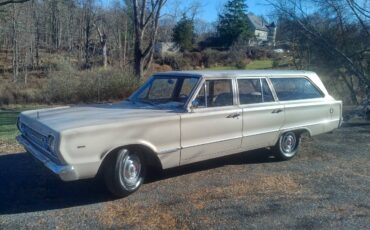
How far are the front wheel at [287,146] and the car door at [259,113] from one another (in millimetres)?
200

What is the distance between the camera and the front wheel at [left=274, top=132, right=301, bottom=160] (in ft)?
22.5

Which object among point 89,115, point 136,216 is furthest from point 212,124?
point 136,216

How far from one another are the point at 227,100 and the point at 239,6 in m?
48.7

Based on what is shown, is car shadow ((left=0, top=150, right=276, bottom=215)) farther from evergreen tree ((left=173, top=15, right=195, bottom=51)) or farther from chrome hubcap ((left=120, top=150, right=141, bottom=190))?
evergreen tree ((left=173, top=15, right=195, bottom=51))

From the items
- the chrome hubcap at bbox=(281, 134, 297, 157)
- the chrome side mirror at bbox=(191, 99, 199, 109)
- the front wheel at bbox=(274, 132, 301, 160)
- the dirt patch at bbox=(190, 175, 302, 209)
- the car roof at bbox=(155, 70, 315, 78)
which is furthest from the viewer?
the chrome hubcap at bbox=(281, 134, 297, 157)

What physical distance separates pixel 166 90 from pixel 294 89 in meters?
2.43

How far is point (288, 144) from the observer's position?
7051 millimetres

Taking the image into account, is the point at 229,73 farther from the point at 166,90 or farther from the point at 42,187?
the point at 42,187

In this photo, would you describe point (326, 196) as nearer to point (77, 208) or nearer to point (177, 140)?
point (177, 140)

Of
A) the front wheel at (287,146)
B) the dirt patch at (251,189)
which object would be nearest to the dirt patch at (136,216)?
the dirt patch at (251,189)

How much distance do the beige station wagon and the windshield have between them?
2 centimetres

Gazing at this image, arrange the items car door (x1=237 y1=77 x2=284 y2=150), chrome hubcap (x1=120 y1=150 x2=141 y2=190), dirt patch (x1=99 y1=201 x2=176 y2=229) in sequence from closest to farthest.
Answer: dirt patch (x1=99 y1=201 x2=176 y2=229) < chrome hubcap (x1=120 y1=150 x2=141 y2=190) < car door (x1=237 y1=77 x2=284 y2=150)

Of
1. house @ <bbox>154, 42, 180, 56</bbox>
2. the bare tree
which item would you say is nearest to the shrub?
the bare tree

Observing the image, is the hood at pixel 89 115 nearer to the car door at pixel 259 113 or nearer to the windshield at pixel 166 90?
the windshield at pixel 166 90
